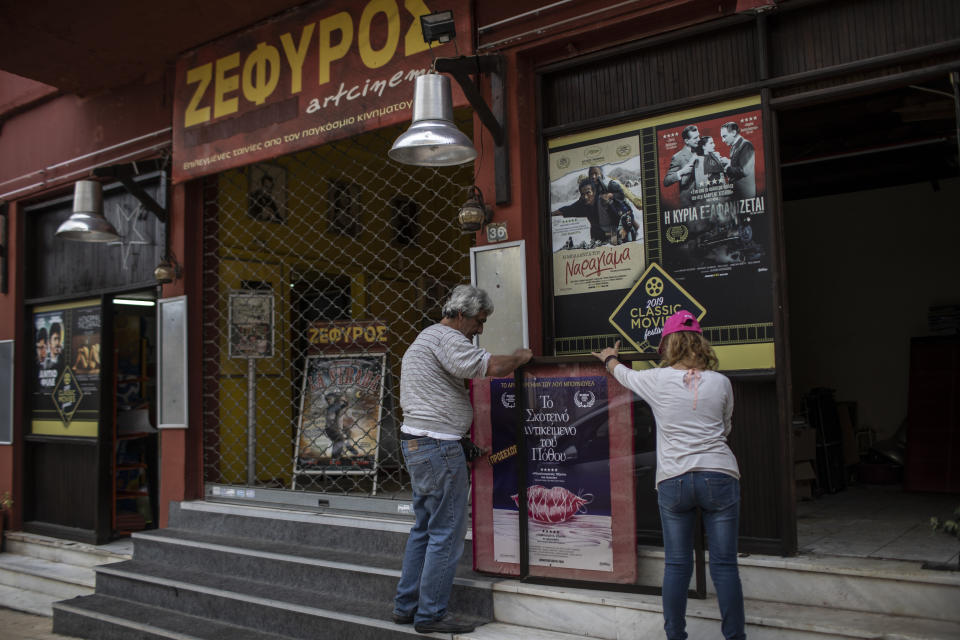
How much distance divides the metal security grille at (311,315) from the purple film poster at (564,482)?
183cm

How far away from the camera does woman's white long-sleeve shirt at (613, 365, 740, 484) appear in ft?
10.8

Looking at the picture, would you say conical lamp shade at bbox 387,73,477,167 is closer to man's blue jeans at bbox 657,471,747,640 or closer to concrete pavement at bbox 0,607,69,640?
man's blue jeans at bbox 657,471,747,640

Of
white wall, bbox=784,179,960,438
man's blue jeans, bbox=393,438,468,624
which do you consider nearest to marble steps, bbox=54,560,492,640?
man's blue jeans, bbox=393,438,468,624

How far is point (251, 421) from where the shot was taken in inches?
263

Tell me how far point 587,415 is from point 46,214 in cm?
667

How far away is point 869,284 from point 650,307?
433 centimetres

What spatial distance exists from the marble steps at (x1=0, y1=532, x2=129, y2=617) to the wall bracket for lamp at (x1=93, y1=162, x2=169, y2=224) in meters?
2.96

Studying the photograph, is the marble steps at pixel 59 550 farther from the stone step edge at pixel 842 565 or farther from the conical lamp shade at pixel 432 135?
the conical lamp shade at pixel 432 135

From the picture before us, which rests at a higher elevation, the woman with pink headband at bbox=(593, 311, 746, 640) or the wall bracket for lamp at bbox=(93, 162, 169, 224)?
the wall bracket for lamp at bbox=(93, 162, 169, 224)

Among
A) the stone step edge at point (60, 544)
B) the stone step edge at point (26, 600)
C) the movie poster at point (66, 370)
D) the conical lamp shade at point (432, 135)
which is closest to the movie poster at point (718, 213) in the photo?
the conical lamp shade at point (432, 135)

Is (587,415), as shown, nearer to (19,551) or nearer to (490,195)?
(490,195)

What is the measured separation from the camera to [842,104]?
5605 millimetres

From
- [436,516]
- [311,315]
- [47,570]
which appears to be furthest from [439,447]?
[47,570]

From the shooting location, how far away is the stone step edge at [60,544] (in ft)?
21.9
